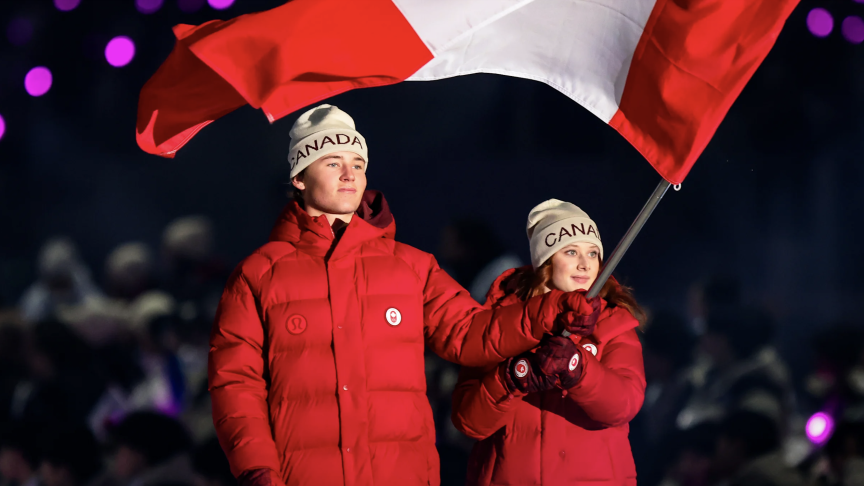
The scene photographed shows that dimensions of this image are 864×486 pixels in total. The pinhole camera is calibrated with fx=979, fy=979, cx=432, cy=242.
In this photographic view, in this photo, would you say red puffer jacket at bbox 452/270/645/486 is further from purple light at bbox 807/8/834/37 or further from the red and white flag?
purple light at bbox 807/8/834/37

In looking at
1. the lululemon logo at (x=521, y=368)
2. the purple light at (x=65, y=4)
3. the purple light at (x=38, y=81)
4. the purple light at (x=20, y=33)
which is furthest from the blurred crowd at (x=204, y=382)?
the lululemon logo at (x=521, y=368)

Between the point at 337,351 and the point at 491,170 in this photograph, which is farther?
the point at 491,170

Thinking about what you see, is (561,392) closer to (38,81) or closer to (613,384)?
(613,384)

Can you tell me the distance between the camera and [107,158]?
3537 millimetres

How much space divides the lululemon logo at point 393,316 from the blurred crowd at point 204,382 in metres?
1.33

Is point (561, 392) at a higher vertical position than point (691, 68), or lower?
lower

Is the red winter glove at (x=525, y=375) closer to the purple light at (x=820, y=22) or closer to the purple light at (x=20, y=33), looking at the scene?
the purple light at (x=820, y=22)

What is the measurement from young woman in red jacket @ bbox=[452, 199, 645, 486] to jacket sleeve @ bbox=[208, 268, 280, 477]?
502mm

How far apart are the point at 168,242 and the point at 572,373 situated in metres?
1.92

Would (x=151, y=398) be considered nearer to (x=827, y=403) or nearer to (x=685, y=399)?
(x=685, y=399)

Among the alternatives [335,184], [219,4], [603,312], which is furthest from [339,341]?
[219,4]

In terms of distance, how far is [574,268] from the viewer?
2.43 m

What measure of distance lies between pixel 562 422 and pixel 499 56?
871mm

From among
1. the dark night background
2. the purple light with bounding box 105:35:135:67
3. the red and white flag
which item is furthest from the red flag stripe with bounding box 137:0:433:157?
the purple light with bounding box 105:35:135:67
